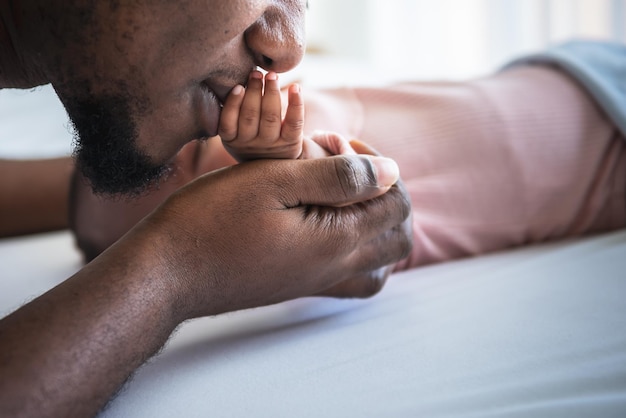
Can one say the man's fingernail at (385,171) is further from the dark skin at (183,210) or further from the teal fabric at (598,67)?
the teal fabric at (598,67)

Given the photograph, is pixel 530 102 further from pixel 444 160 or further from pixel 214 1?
pixel 214 1

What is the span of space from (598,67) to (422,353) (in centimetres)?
90

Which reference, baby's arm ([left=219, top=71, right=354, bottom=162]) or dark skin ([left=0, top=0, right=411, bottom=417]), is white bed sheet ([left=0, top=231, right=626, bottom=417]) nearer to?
dark skin ([left=0, top=0, right=411, bottom=417])

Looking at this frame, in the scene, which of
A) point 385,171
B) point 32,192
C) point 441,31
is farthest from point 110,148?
point 441,31

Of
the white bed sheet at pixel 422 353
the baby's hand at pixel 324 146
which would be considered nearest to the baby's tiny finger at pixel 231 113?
the baby's hand at pixel 324 146

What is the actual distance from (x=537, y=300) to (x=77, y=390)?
0.60 metres

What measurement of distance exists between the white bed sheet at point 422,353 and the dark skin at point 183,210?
61mm

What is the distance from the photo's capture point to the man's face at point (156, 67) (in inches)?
27.9

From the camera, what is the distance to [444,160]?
112 centimetres

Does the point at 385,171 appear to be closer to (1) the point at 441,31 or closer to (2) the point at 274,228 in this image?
(2) the point at 274,228

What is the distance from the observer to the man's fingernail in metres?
0.75

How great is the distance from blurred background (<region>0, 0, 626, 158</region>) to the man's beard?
807 mm

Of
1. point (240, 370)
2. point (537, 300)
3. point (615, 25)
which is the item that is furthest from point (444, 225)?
point (615, 25)

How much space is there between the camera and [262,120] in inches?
29.5
